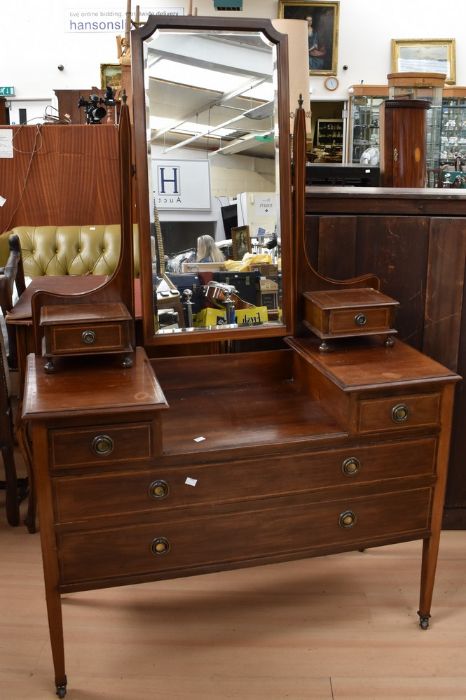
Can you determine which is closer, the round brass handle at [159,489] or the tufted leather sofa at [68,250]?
the round brass handle at [159,489]

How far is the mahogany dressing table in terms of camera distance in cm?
167

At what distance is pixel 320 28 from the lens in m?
8.70

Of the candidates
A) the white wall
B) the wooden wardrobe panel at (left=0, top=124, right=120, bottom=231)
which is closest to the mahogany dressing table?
the wooden wardrobe panel at (left=0, top=124, right=120, bottom=231)

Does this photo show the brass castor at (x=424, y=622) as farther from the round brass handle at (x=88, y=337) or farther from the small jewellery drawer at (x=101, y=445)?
the round brass handle at (x=88, y=337)

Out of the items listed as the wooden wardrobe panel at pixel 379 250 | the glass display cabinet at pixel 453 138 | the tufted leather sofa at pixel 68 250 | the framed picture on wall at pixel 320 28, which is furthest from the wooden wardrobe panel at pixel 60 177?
the framed picture on wall at pixel 320 28

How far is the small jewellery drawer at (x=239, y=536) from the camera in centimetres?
174

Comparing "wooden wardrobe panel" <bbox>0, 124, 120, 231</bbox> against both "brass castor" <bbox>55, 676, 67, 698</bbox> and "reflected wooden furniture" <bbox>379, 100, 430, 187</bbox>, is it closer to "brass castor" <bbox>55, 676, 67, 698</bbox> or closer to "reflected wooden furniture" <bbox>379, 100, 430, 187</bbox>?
"reflected wooden furniture" <bbox>379, 100, 430, 187</bbox>

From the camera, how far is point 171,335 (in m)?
2.07

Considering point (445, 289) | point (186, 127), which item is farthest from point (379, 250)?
point (186, 127)

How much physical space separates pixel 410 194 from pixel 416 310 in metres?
0.40

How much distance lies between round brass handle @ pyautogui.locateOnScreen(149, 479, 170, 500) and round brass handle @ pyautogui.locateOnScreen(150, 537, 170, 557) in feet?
0.40

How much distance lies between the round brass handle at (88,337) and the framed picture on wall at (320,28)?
775 centimetres

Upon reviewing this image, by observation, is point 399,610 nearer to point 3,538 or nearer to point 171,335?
point 171,335

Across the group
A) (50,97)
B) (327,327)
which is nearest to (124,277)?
(327,327)
